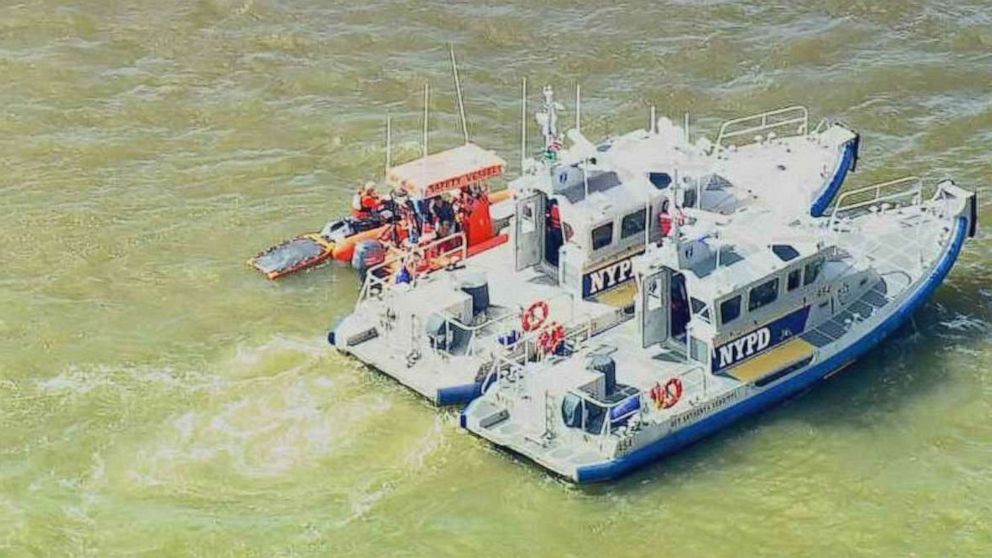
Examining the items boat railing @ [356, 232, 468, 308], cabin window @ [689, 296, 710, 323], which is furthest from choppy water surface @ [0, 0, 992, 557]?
cabin window @ [689, 296, 710, 323]

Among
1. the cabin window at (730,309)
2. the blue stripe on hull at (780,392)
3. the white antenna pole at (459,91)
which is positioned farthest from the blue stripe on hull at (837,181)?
the white antenna pole at (459,91)

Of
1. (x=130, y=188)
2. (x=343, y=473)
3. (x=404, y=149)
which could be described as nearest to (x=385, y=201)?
(x=404, y=149)

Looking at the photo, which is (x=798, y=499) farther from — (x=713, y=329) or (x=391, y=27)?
(x=391, y=27)

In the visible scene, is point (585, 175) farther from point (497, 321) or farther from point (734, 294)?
point (734, 294)

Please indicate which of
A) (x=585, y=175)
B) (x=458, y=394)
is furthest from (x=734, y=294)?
(x=458, y=394)

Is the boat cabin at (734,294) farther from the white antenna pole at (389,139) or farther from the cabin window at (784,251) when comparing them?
the white antenna pole at (389,139)
